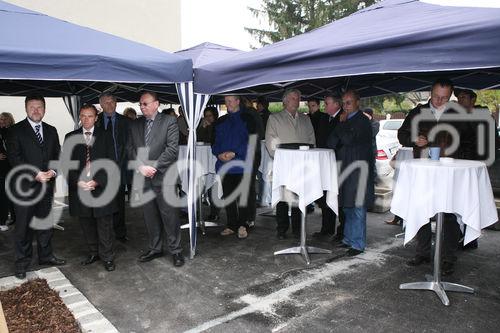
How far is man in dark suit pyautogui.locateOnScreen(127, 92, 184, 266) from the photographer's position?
167 inches

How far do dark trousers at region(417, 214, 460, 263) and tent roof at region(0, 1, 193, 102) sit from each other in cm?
303

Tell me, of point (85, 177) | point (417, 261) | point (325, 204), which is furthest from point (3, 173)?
point (417, 261)

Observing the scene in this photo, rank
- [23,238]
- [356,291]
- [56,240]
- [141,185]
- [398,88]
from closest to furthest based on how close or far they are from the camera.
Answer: [356,291], [23,238], [141,185], [56,240], [398,88]

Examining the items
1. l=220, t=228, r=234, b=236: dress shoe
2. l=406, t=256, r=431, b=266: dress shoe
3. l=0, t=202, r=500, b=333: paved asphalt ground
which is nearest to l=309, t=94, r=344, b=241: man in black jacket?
l=0, t=202, r=500, b=333: paved asphalt ground

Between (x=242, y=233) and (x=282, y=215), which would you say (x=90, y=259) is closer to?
(x=242, y=233)

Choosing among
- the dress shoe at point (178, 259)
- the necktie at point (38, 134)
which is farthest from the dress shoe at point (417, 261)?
the necktie at point (38, 134)

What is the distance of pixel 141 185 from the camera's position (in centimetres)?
435

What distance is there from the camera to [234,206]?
5492mm

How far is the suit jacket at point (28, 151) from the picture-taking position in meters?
4.05

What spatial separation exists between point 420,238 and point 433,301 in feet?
3.18

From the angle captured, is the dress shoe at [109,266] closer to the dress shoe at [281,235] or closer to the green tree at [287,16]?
the dress shoe at [281,235]

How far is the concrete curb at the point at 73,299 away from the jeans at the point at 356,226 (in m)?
2.79

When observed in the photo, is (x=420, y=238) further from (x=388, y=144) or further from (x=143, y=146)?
(x=388, y=144)

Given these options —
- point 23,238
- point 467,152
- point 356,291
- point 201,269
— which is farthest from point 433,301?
point 23,238
